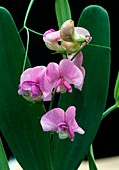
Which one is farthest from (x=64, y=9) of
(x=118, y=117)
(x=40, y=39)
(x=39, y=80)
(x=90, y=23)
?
(x=118, y=117)

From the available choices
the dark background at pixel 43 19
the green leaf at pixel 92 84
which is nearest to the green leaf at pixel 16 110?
the green leaf at pixel 92 84

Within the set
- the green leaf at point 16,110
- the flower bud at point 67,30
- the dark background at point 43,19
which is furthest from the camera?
the dark background at point 43,19

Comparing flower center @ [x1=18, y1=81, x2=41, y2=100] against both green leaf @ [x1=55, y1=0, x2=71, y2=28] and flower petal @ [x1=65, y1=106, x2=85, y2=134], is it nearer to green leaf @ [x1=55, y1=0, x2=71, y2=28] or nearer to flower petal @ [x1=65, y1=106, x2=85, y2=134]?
flower petal @ [x1=65, y1=106, x2=85, y2=134]

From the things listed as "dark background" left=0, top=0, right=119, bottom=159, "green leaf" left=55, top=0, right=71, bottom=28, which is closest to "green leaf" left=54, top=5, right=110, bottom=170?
"green leaf" left=55, top=0, right=71, bottom=28

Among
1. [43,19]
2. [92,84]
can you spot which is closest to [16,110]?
[92,84]

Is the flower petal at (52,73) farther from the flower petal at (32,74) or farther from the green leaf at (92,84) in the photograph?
the green leaf at (92,84)

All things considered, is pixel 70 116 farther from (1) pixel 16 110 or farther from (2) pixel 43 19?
(2) pixel 43 19

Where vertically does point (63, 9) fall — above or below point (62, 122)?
above
